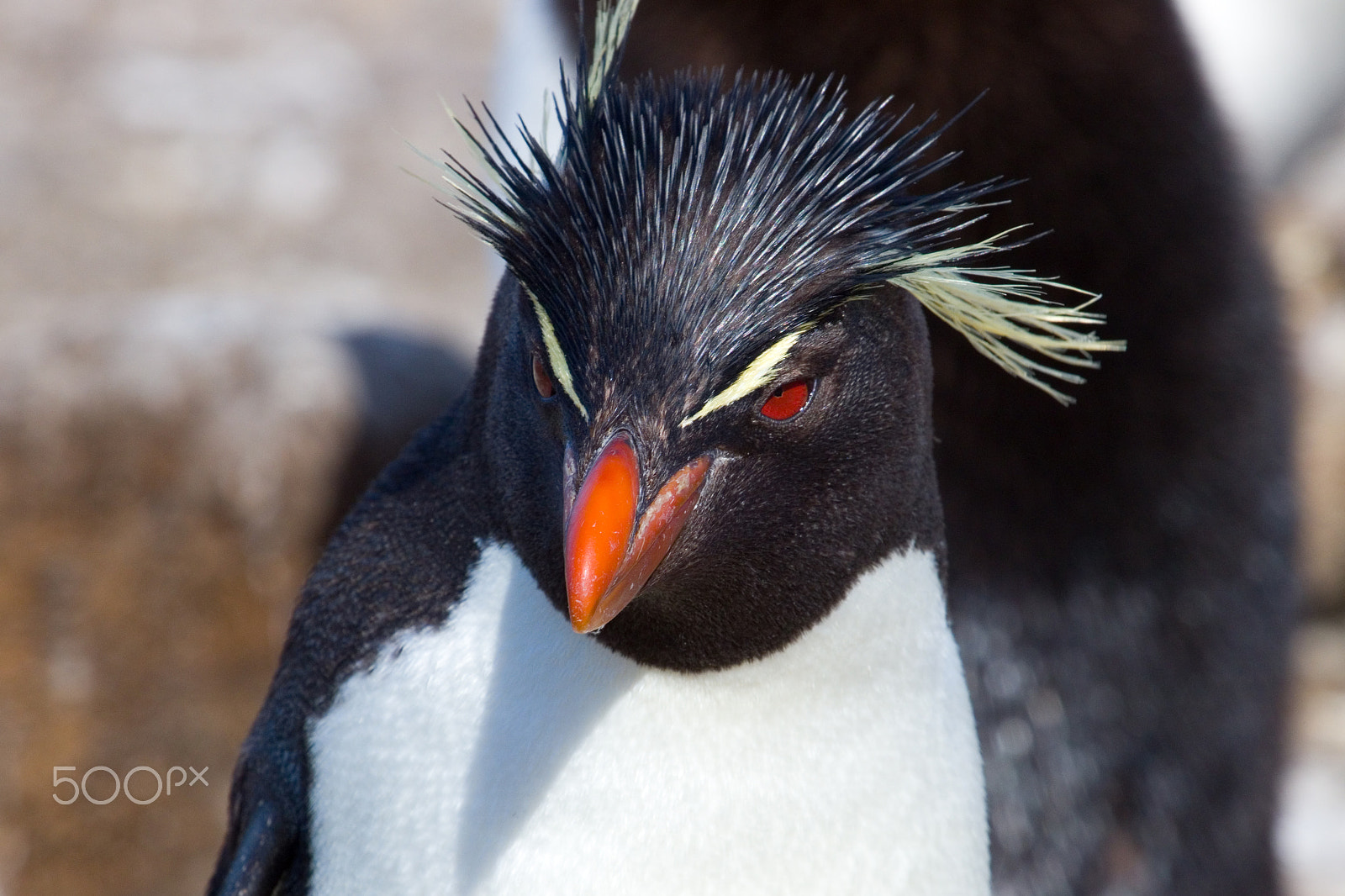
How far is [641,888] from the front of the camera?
114 centimetres

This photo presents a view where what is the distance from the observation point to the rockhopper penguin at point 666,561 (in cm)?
100

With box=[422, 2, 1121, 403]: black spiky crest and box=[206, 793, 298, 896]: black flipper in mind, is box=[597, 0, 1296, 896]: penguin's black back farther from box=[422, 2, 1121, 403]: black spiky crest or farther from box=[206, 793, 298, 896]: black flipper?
box=[206, 793, 298, 896]: black flipper

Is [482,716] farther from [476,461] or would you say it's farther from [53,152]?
[53,152]

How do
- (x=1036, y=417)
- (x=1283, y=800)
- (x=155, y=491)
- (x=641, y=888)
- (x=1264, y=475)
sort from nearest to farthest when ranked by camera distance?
1. (x=641, y=888)
2. (x=1036, y=417)
3. (x=1264, y=475)
4. (x=1283, y=800)
5. (x=155, y=491)

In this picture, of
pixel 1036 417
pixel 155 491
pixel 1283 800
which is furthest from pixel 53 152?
pixel 1283 800

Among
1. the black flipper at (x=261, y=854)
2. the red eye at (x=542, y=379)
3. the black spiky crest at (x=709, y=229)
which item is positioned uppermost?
the black spiky crest at (x=709, y=229)

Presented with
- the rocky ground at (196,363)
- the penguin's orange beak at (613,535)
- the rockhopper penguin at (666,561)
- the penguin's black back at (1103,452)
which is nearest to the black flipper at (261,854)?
the rockhopper penguin at (666,561)

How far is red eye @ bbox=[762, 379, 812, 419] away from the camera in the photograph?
1028 mm

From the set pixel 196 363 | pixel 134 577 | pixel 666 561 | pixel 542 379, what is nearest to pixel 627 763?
pixel 666 561

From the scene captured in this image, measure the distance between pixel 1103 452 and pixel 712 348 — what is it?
118 cm

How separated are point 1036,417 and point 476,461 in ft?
3.34

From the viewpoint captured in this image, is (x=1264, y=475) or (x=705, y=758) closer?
(x=705, y=758)

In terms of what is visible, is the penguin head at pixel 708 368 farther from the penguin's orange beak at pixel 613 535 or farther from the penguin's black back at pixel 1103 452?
the penguin's black back at pixel 1103 452

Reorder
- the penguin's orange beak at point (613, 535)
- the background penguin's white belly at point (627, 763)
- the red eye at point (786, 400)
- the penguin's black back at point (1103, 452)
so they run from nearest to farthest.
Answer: the penguin's orange beak at point (613, 535) < the red eye at point (786, 400) < the background penguin's white belly at point (627, 763) < the penguin's black back at point (1103, 452)
